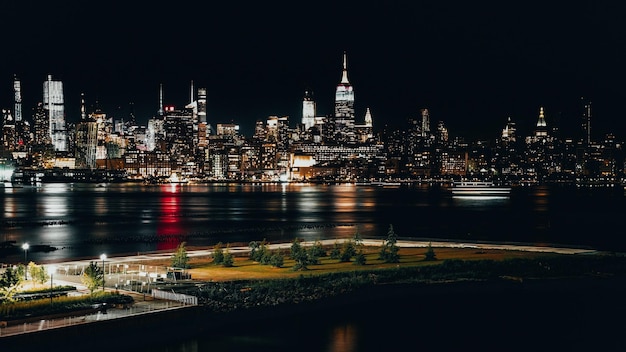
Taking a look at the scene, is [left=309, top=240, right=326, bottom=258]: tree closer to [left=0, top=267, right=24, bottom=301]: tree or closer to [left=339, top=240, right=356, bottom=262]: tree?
[left=339, top=240, right=356, bottom=262]: tree

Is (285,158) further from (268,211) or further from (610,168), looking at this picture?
(268,211)

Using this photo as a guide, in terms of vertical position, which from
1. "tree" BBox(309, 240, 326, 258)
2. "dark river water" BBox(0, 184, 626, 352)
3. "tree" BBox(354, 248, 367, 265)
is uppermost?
"tree" BBox(309, 240, 326, 258)

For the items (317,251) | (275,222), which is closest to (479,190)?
(275,222)

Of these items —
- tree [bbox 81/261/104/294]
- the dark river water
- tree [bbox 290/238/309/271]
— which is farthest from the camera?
tree [bbox 290/238/309/271]

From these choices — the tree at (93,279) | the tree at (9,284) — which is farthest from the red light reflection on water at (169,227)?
the tree at (9,284)

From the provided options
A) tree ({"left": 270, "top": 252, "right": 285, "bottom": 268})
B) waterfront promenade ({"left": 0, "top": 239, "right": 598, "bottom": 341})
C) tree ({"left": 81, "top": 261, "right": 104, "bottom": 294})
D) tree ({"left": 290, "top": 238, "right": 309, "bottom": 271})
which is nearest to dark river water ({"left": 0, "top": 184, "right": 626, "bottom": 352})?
waterfront promenade ({"left": 0, "top": 239, "right": 598, "bottom": 341})

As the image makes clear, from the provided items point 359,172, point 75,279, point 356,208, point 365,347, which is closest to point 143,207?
point 356,208

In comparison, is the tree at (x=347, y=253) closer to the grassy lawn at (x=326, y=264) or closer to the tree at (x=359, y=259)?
the grassy lawn at (x=326, y=264)

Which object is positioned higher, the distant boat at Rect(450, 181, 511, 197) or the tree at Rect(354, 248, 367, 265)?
the distant boat at Rect(450, 181, 511, 197)
